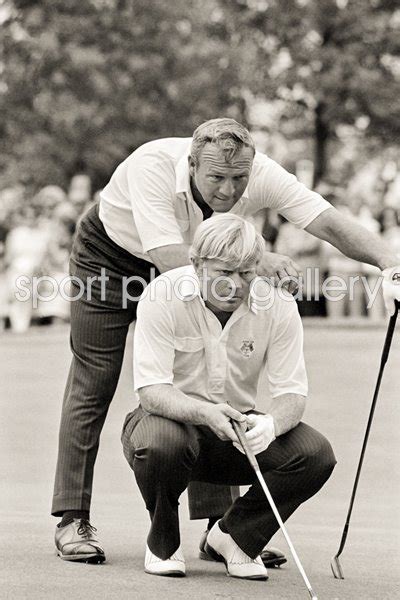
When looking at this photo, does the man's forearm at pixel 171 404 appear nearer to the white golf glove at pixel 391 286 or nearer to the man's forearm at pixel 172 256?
the man's forearm at pixel 172 256

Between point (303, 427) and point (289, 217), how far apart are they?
2.95 ft

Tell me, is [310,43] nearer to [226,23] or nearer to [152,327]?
[226,23]

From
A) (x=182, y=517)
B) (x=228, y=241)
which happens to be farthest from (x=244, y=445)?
(x=182, y=517)

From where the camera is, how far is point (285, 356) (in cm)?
530

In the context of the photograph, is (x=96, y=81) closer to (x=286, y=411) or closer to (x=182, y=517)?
(x=182, y=517)

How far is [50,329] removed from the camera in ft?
62.1

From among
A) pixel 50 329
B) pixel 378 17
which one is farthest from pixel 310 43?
pixel 50 329

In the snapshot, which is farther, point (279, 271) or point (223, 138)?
point (279, 271)

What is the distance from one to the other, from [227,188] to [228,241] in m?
0.32

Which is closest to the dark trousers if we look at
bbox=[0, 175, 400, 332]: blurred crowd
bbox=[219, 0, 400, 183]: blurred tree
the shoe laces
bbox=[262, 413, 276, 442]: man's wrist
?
bbox=[262, 413, 276, 442]: man's wrist

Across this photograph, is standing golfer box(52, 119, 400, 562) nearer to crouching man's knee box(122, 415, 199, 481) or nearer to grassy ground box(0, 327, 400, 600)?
grassy ground box(0, 327, 400, 600)

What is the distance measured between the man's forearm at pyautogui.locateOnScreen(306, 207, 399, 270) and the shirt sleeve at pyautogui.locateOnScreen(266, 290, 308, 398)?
0.39 meters

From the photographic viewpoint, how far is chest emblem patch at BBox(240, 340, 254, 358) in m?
5.26

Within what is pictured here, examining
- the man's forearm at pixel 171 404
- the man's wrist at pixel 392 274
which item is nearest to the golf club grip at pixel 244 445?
the man's forearm at pixel 171 404
